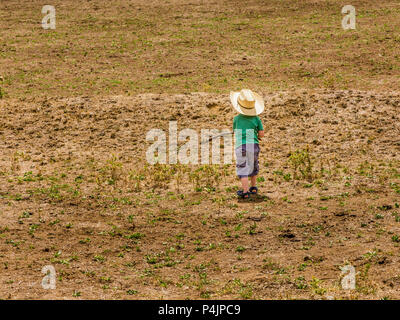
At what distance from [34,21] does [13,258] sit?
1689 cm

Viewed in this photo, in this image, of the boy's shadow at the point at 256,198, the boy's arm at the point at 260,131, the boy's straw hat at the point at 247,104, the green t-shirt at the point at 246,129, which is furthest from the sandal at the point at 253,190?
the boy's straw hat at the point at 247,104

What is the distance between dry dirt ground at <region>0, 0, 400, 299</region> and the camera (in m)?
8.54

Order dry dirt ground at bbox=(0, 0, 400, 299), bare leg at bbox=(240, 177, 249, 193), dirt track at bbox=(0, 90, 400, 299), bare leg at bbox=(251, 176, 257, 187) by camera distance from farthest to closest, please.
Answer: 1. bare leg at bbox=(251, 176, 257, 187)
2. bare leg at bbox=(240, 177, 249, 193)
3. dry dirt ground at bbox=(0, 0, 400, 299)
4. dirt track at bbox=(0, 90, 400, 299)

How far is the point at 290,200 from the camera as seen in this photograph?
35.5 feet

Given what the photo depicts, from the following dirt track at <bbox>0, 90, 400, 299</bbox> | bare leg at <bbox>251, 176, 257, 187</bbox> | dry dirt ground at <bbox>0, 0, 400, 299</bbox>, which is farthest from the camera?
bare leg at <bbox>251, 176, 257, 187</bbox>

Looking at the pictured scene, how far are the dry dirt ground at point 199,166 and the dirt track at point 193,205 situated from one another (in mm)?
37

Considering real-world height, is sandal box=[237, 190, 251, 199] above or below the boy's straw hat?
below

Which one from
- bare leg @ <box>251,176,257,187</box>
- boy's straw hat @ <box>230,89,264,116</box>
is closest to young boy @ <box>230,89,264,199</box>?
boy's straw hat @ <box>230,89,264,116</box>

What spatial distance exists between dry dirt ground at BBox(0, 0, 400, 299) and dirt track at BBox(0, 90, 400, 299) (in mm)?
37

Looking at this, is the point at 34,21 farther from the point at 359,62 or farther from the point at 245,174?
the point at 245,174

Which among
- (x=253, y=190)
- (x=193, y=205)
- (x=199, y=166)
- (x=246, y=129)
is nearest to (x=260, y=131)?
(x=246, y=129)

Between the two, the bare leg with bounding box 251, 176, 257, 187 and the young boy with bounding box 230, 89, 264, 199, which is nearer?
the young boy with bounding box 230, 89, 264, 199

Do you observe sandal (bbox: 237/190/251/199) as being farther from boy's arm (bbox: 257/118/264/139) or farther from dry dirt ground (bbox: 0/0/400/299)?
boy's arm (bbox: 257/118/264/139)

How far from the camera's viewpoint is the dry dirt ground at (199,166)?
8.54 m
